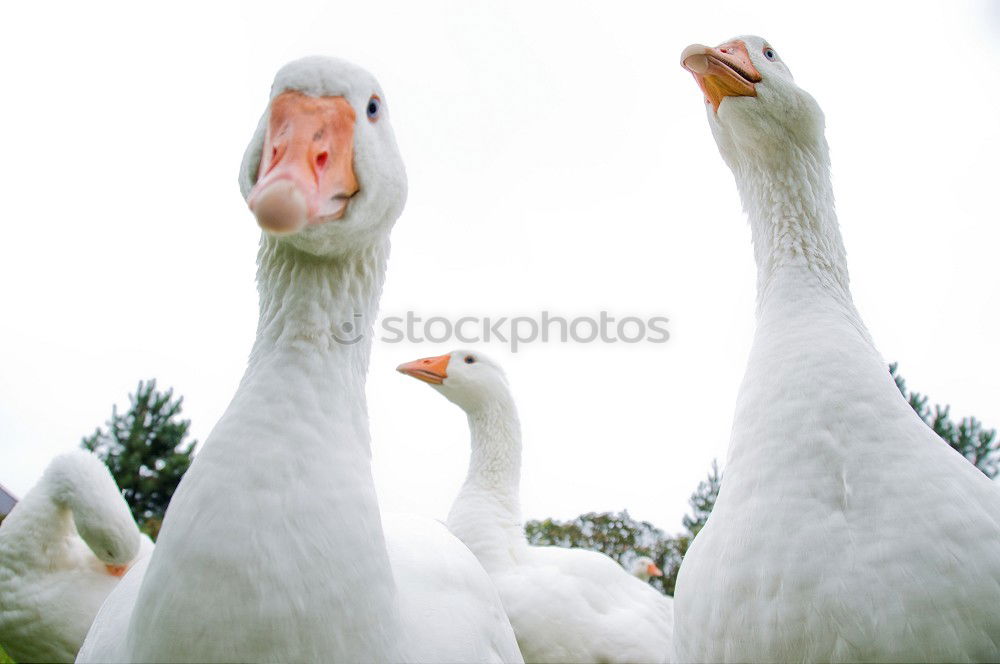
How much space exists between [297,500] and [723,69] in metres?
2.57

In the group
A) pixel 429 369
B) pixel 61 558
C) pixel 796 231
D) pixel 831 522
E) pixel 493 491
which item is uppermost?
pixel 429 369

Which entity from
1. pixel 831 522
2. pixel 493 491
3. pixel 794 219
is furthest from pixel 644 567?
pixel 831 522

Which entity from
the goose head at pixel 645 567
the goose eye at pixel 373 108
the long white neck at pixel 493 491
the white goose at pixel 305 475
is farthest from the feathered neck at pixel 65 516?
the goose head at pixel 645 567

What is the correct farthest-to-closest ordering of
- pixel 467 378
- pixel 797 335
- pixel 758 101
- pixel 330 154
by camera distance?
pixel 467 378
pixel 758 101
pixel 797 335
pixel 330 154

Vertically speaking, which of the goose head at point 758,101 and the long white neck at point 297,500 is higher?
the goose head at point 758,101

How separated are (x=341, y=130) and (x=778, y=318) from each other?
1.81 meters

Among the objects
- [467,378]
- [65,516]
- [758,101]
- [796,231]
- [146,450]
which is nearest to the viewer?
[796,231]

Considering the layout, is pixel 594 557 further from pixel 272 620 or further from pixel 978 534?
pixel 272 620

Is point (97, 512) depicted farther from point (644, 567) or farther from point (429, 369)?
point (644, 567)

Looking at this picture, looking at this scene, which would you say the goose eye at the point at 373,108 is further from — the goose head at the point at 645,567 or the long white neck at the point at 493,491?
the goose head at the point at 645,567

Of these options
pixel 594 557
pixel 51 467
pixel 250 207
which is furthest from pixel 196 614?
pixel 51 467

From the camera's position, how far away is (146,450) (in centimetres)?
2323

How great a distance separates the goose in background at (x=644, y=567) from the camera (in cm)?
1331

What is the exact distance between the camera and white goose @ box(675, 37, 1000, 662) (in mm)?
1874
